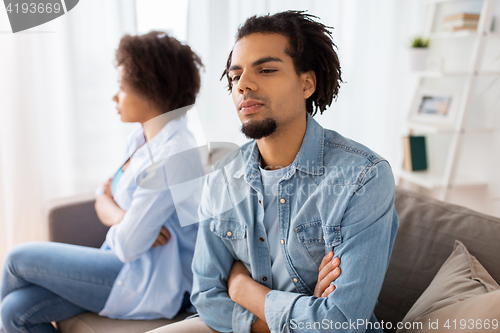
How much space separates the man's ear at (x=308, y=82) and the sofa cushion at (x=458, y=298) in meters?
0.57

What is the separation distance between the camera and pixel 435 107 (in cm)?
260

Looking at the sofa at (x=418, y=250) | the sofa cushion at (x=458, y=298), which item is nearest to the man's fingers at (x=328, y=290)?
the sofa cushion at (x=458, y=298)

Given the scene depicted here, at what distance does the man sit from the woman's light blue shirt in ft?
0.62

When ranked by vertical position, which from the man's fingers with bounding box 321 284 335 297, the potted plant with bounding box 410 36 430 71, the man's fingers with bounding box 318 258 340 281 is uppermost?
the potted plant with bounding box 410 36 430 71

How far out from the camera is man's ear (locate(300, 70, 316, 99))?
108 cm

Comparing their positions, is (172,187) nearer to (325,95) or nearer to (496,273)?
(325,95)

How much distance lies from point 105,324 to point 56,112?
1.31 metres

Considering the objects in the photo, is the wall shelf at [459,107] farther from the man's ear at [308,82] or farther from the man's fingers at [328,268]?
the man's fingers at [328,268]

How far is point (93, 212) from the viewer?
1679 millimetres

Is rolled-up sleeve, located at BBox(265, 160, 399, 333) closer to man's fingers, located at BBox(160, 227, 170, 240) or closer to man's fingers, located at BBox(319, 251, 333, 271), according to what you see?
man's fingers, located at BBox(319, 251, 333, 271)

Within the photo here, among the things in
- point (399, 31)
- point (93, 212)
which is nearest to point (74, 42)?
point (93, 212)

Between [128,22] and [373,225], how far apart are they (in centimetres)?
192

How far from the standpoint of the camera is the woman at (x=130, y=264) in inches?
48.9

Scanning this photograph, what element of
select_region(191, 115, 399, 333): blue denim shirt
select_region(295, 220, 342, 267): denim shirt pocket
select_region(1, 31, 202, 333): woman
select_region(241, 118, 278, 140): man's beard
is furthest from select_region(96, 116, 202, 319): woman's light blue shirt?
select_region(295, 220, 342, 267): denim shirt pocket
